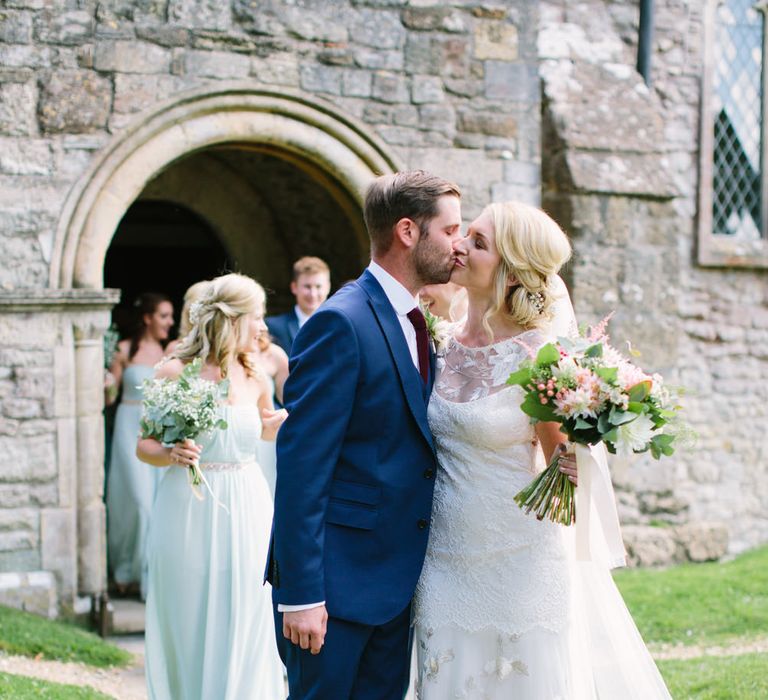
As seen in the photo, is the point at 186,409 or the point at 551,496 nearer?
the point at 551,496

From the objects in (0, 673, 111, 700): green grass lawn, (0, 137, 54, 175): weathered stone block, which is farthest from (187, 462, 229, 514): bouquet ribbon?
(0, 137, 54, 175): weathered stone block

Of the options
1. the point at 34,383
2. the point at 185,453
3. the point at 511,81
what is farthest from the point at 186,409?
the point at 511,81

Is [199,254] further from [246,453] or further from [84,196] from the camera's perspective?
[246,453]

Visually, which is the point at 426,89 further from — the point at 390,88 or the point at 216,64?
the point at 216,64

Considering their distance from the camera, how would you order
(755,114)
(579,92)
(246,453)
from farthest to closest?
(755,114) → (579,92) → (246,453)

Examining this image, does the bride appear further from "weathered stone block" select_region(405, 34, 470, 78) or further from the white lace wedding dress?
"weathered stone block" select_region(405, 34, 470, 78)

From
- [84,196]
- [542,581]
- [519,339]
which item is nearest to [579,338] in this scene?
[519,339]

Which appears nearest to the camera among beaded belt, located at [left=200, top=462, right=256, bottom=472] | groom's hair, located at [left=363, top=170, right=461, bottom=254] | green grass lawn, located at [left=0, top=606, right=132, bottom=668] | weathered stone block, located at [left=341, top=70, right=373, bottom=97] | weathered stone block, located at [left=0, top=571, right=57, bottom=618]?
groom's hair, located at [left=363, top=170, right=461, bottom=254]

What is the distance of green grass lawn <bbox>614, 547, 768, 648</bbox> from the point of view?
6754mm

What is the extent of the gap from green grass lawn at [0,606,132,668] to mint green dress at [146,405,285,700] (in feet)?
5.20

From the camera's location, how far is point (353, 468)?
9.95ft

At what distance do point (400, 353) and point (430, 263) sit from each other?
31cm

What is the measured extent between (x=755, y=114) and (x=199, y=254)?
5963 mm

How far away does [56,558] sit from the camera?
6410 millimetres
